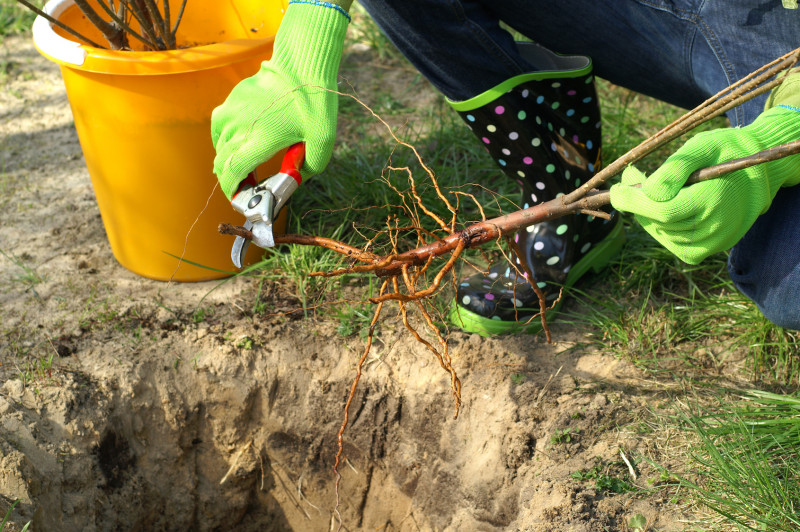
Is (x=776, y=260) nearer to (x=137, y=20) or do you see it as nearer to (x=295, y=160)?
(x=295, y=160)

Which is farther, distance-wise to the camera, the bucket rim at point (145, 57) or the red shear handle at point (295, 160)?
the bucket rim at point (145, 57)

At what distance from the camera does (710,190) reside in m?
1.22

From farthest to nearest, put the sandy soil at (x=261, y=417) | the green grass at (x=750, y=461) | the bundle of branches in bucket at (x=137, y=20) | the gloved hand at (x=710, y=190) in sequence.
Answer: the bundle of branches in bucket at (x=137, y=20) < the sandy soil at (x=261, y=417) < the green grass at (x=750, y=461) < the gloved hand at (x=710, y=190)

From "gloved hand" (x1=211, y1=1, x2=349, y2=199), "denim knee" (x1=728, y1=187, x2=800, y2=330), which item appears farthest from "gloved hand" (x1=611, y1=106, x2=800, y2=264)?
"gloved hand" (x1=211, y1=1, x2=349, y2=199)

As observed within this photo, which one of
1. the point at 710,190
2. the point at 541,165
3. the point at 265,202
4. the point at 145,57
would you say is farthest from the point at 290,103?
the point at 710,190

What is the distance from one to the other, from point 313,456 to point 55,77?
2029 mm

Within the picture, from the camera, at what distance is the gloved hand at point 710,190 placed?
3.97 ft

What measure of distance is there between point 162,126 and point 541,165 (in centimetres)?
95

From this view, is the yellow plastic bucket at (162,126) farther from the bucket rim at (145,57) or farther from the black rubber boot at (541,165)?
the black rubber boot at (541,165)

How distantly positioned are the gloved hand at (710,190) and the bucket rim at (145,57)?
96 centimetres

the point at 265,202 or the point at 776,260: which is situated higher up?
the point at 265,202

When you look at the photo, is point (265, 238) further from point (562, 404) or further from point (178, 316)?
point (562, 404)

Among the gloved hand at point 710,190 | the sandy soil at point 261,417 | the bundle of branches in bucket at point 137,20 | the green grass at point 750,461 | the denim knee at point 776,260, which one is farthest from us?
the bundle of branches in bucket at point 137,20

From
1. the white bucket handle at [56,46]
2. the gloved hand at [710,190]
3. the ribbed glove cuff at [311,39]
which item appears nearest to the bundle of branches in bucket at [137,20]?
the white bucket handle at [56,46]
